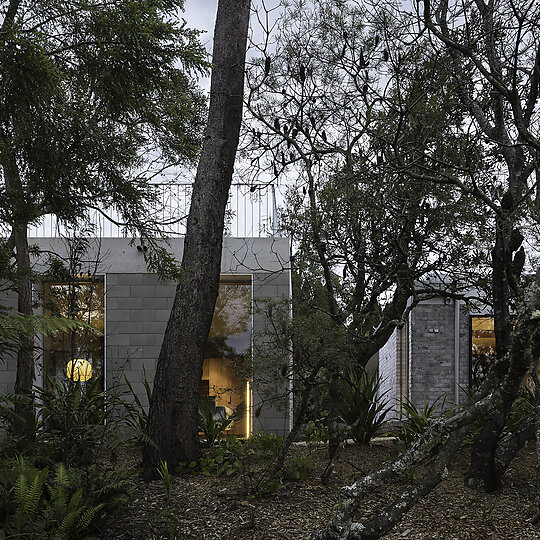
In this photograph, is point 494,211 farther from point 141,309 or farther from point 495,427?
point 141,309

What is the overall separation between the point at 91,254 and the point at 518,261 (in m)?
6.00

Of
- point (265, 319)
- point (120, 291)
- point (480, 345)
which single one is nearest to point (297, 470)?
point (265, 319)

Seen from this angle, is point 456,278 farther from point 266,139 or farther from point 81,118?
point 81,118

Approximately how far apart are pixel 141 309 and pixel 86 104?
4349mm

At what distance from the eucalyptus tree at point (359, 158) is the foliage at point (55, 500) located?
82.0 inches

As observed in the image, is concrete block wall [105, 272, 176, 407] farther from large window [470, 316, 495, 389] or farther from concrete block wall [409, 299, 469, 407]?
large window [470, 316, 495, 389]

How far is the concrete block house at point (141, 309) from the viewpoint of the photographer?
26.9 ft

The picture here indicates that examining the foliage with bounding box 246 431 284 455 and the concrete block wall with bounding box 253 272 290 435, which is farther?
the concrete block wall with bounding box 253 272 290 435

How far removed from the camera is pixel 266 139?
21.9ft

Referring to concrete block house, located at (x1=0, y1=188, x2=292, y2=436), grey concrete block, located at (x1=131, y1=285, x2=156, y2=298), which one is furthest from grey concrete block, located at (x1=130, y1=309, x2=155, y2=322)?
grey concrete block, located at (x1=131, y1=285, x2=156, y2=298)

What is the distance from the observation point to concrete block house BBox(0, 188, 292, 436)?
26.9ft

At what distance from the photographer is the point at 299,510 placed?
14.1 ft

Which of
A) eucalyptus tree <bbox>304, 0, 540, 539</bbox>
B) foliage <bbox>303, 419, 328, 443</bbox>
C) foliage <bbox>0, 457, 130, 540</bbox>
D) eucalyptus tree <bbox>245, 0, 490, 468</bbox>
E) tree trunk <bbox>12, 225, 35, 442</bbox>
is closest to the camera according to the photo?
eucalyptus tree <bbox>304, 0, 540, 539</bbox>

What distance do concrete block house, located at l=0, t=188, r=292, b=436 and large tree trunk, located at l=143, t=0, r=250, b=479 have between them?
2.62 m
